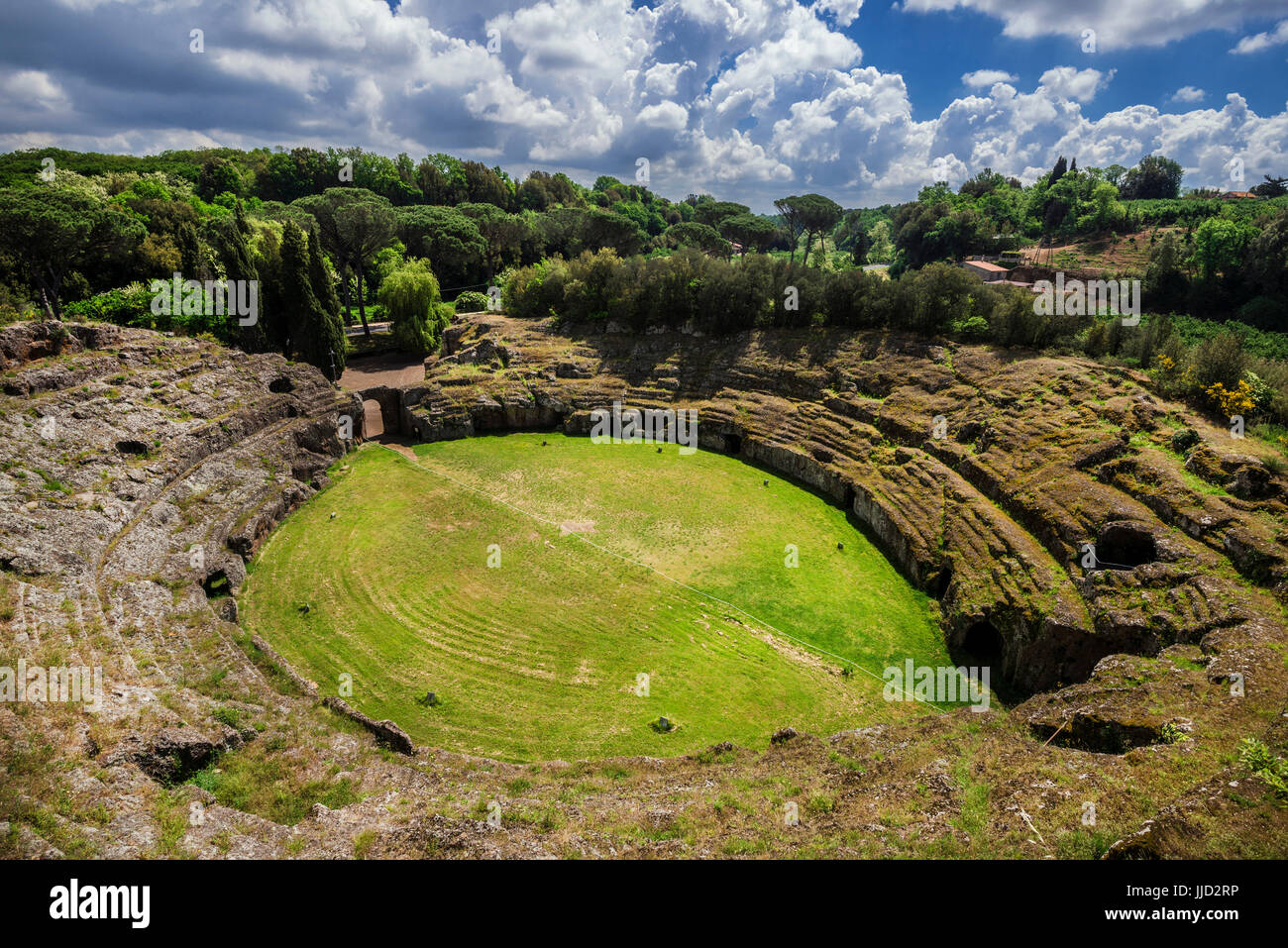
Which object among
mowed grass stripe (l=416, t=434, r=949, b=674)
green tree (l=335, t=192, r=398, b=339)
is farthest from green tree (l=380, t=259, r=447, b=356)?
mowed grass stripe (l=416, t=434, r=949, b=674)

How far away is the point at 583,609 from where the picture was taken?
19078mm

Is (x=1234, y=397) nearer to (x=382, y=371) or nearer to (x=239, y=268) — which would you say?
(x=382, y=371)

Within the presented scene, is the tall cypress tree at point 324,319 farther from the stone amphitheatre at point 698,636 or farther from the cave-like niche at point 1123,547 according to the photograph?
the cave-like niche at point 1123,547

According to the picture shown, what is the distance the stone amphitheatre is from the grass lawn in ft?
0.61

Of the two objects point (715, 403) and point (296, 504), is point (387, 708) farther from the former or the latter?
point (715, 403)

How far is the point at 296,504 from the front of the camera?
25.0m

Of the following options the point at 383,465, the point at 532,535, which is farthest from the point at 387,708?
the point at 383,465

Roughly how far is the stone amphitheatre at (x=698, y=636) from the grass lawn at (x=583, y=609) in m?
0.19

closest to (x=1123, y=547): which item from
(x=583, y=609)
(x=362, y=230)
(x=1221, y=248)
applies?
(x=583, y=609)

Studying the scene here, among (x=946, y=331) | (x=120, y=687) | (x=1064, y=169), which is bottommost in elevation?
(x=120, y=687)

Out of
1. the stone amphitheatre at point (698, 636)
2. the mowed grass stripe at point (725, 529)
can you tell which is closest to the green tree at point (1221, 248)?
the stone amphitheatre at point (698, 636)

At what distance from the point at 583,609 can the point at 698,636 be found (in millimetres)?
4070

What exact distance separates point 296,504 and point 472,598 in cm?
1156

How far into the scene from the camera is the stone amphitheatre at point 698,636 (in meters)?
9.43
